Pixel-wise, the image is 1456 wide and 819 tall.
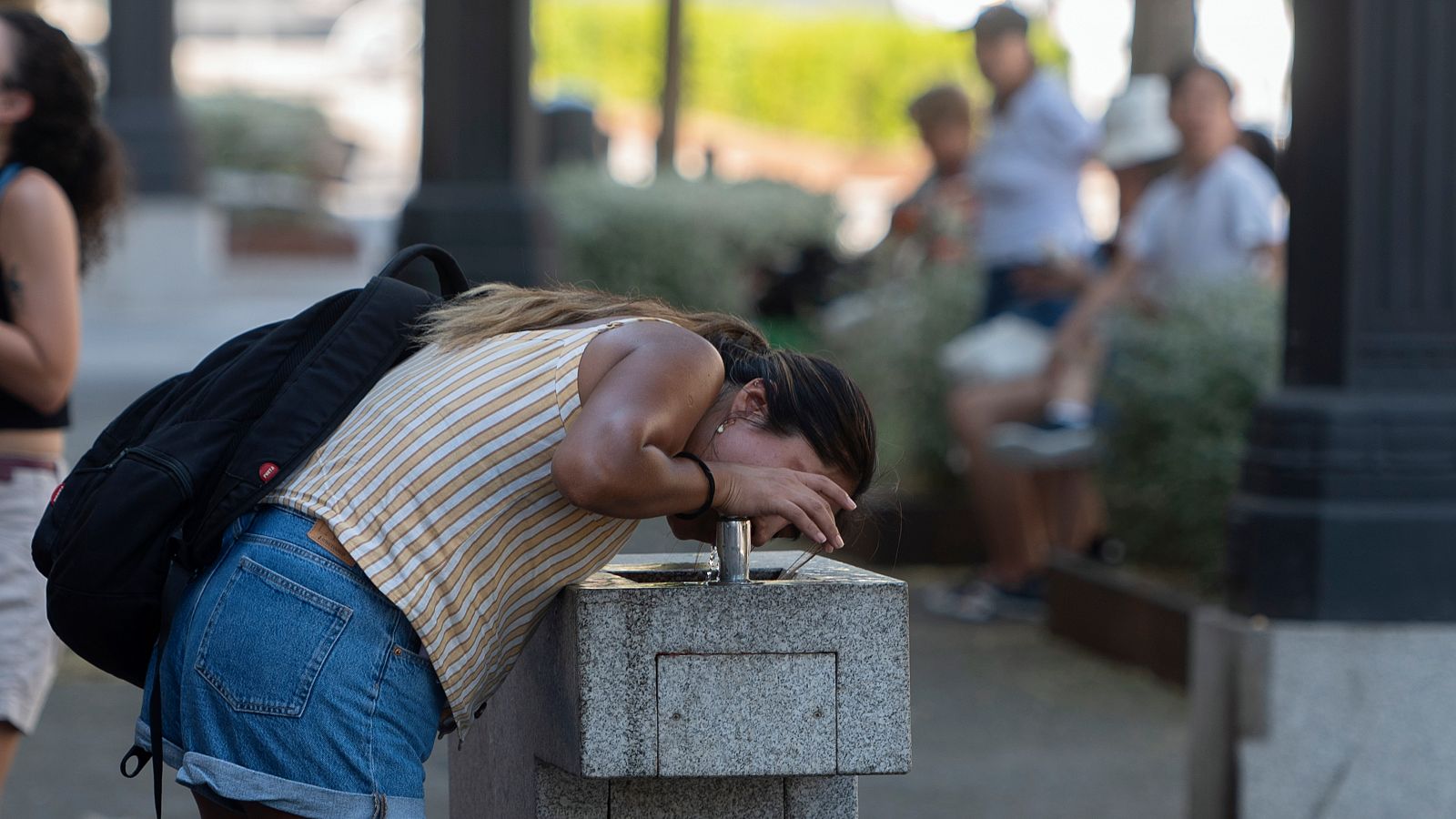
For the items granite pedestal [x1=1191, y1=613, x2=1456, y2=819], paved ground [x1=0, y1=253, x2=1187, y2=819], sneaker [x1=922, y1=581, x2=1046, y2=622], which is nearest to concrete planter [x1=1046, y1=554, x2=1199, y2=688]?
paved ground [x1=0, y1=253, x2=1187, y2=819]

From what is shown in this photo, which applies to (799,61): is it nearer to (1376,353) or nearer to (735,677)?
(1376,353)

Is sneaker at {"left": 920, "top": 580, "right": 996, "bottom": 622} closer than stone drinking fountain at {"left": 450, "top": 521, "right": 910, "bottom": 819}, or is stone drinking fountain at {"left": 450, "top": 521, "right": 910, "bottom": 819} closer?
stone drinking fountain at {"left": 450, "top": 521, "right": 910, "bottom": 819}

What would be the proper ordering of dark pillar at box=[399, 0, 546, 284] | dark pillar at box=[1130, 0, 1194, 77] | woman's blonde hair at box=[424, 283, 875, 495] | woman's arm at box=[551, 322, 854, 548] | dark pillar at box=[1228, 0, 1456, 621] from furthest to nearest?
1. dark pillar at box=[399, 0, 546, 284]
2. dark pillar at box=[1130, 0, 1194, 77]
3. dark pillar at box=[1228, 0, 1456, 621]
4. woman's blonde hair at box=[424, 283, 875, 495]
5. woman's arm at box=[551, 322, 854, 548]

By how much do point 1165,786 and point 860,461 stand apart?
9.84ft

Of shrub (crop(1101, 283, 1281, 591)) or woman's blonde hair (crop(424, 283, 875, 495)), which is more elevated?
woman's blonde hair (crop(424, 283, 875, 495))

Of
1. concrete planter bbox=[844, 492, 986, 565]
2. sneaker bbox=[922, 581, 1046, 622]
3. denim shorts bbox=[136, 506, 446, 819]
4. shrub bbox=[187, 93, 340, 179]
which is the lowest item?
sneaker bbox=[922, 581, 1046, 622]

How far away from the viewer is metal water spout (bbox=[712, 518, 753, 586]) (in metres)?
2.73

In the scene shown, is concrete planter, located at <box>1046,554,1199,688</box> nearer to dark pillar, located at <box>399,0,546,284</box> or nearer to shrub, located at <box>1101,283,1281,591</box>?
shrub, located at <box>1101,283,1281,591</box>

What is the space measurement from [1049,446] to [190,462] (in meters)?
5.00

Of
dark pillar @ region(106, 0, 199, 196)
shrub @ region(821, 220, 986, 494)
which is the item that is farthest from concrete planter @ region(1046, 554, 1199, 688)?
dark pillar @ region(106, 0, 199, 196)

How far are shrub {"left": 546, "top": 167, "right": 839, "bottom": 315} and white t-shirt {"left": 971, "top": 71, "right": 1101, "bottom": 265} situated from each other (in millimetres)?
3955

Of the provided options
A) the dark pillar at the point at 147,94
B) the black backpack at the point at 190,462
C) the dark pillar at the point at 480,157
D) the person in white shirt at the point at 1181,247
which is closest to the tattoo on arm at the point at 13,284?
the black backpack at the point at 190,462

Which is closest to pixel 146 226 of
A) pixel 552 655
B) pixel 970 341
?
pixel 970 341

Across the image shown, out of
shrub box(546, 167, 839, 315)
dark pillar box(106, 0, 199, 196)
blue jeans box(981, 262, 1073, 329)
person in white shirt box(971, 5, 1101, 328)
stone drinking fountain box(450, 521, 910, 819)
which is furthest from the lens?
dark pillar box(106, 0, 199, 196)
